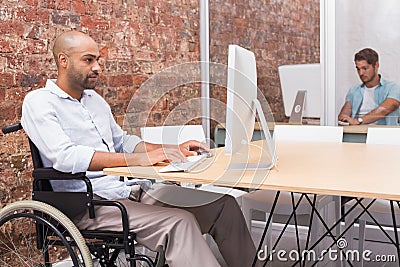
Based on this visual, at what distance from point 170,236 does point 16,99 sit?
1.43 meters

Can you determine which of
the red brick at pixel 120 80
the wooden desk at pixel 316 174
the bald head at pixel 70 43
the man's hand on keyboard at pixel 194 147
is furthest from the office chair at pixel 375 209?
the red brick at pixel 120 80

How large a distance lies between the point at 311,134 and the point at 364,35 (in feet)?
2.87

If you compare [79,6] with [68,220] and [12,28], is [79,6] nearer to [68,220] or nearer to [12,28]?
[12,28]

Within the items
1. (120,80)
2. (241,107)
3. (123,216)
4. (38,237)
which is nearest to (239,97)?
(241,107)

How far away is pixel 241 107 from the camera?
7.10 ft

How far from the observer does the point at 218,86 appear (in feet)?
16.0

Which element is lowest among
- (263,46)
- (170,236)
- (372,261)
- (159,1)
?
(372,261)

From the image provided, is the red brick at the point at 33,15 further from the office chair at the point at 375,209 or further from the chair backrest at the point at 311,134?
the office chair at the point at 375,209

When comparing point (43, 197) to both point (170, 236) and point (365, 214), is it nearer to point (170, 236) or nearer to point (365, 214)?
point (170, 236)

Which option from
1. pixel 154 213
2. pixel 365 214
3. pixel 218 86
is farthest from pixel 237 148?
pixel 218 86

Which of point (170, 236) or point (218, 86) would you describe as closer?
point (170, 236)

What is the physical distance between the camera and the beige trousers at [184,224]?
2.16 m

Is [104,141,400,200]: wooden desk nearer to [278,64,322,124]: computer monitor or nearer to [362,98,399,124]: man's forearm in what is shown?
[362,98,399,124]: man's forearm

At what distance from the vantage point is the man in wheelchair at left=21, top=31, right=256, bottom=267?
2207mm
